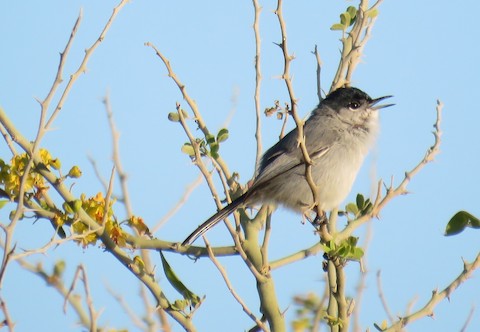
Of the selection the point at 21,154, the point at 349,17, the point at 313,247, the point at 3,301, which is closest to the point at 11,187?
the point at 21,154

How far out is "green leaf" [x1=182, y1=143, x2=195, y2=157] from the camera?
4035 millimetres

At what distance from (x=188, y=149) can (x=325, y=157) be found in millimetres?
2017

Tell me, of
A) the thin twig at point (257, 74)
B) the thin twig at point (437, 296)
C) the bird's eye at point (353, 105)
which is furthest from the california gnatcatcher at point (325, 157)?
the thin twig at point (437, 296)

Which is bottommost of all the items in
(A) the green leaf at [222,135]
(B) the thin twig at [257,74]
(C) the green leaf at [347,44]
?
(A) the green leaf at [222,135]

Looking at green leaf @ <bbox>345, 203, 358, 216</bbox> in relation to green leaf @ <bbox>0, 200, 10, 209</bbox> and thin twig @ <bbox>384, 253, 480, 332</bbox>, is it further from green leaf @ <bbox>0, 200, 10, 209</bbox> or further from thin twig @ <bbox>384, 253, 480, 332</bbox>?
green leaf @ <bbox>0, 200, 10, 209</bbox>

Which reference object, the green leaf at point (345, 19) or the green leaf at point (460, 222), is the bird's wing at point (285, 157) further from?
the green leaf at point (460, 222)

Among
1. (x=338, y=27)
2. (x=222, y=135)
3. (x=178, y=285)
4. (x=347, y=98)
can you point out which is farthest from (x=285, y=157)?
(x=178, y=285)

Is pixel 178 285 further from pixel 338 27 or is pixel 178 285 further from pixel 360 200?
pixel 338 27

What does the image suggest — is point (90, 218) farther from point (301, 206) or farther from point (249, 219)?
point (301, 206)

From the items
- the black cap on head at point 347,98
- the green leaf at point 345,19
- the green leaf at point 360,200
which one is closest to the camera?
the green leaf at point 360,200

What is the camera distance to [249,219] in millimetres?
4406

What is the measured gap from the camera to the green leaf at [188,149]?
4035 mm

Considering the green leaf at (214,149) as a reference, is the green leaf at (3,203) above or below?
below

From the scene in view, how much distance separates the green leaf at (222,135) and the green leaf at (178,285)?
70 centimetres
